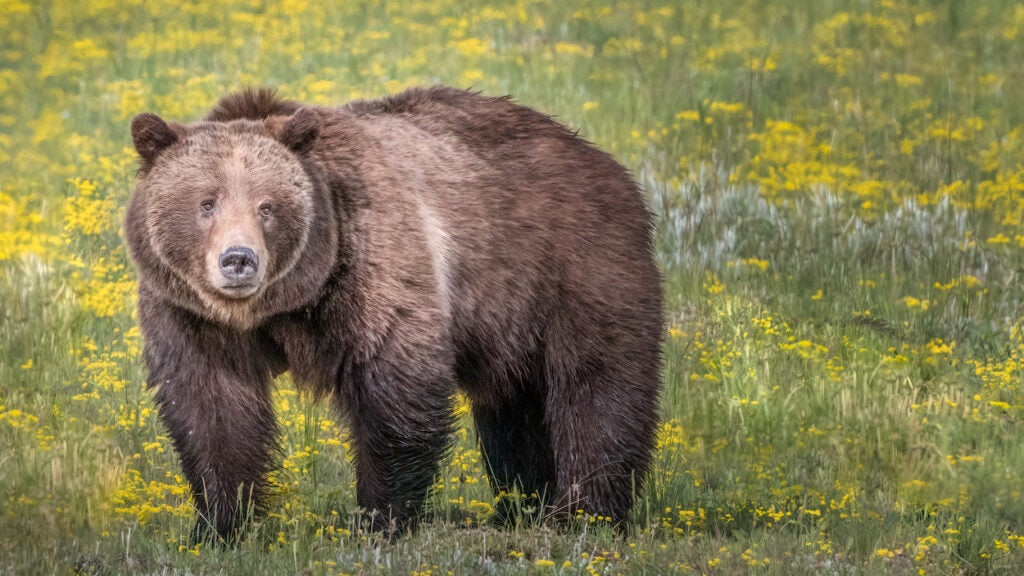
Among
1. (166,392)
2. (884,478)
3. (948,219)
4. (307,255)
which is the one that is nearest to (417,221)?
(307,255)

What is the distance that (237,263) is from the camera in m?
5.61

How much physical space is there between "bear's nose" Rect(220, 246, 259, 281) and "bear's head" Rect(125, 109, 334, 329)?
0.06m

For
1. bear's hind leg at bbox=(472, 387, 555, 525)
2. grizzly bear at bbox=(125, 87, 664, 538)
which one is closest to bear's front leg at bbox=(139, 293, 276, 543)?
grizzly bear at bbox=(125, 87, 664, 538)

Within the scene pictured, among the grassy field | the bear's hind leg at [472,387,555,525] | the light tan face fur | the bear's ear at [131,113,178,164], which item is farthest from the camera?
the bear's hind leg at [472,387,555,525]

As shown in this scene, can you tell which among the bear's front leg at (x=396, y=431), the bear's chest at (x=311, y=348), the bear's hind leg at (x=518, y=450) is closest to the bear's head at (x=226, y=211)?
the bear's chest at (x=311, y=348)

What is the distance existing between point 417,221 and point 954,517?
2658 millimetres

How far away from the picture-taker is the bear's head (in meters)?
5.80

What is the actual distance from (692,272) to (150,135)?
4.37m

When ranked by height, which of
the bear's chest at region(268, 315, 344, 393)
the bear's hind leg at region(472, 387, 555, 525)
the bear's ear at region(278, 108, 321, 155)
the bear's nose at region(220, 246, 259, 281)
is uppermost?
the bear's ear at region(278, 108, 321, 155)

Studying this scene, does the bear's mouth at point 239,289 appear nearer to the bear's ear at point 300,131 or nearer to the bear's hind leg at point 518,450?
the bear's ear at point 300,131

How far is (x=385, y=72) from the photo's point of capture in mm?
13945

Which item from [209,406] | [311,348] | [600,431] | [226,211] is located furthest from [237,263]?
[600,431]

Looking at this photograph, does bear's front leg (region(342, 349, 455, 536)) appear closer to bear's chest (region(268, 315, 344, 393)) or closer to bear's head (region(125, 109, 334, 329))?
bear's chest (region(268, 315, 344, 393))

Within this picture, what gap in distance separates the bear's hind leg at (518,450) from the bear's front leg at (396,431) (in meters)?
1.03
